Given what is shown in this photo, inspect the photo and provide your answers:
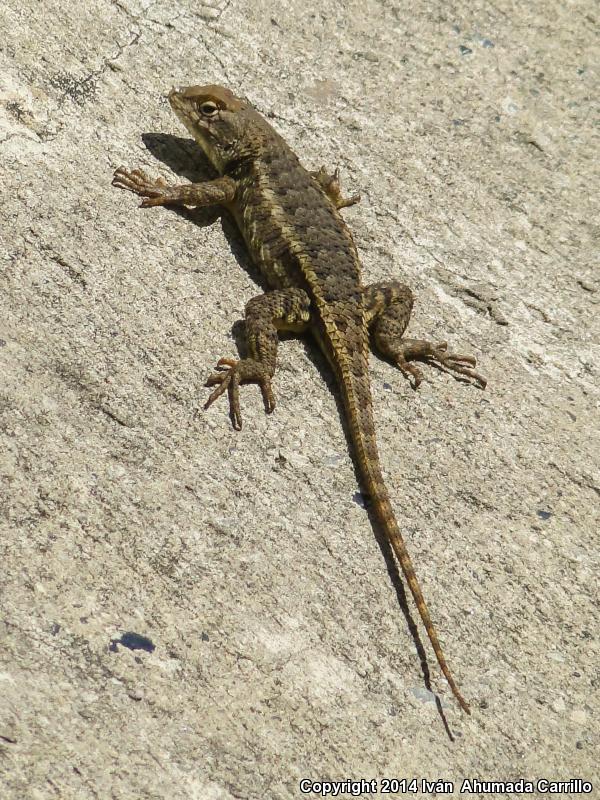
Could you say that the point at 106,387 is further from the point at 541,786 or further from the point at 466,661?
the point at 541,786

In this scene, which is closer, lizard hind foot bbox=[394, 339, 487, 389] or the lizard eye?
lizard hind foot bbox=[394, 339, 487, 389]

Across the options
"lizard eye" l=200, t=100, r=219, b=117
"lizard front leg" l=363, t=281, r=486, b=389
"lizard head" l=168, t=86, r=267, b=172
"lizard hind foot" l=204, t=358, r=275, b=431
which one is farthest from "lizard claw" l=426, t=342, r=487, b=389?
"lizard eye" l=200, t=100, r=219, b=117

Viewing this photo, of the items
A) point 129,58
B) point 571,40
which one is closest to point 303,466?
point 129,58

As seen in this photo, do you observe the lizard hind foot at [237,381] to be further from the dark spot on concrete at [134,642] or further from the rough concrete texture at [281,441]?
the dark spot on concrete at [134,642]

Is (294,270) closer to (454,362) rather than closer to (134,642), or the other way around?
(454,362)

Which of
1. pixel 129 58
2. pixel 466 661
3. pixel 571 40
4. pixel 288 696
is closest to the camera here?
pixel 288 696

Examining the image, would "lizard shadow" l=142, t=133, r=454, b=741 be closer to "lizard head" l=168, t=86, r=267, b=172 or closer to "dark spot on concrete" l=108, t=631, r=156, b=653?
"lizard head" l=168, t=86, r=267, b=172
